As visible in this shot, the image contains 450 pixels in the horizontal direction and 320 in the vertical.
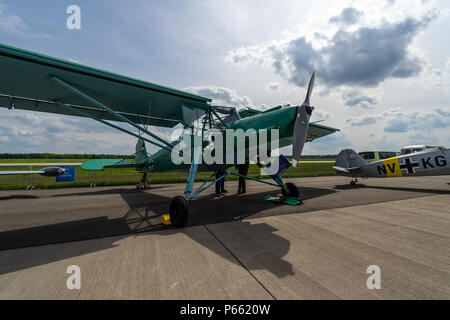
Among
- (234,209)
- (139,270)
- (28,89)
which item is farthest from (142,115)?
(139,270)

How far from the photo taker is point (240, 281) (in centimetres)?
204

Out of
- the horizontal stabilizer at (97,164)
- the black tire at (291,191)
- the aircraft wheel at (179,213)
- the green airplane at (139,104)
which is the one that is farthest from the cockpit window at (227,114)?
the horizontal stabilizer at (97,164)

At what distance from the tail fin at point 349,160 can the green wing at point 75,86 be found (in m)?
9.72

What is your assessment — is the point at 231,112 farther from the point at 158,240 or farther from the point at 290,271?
the point at 290,271

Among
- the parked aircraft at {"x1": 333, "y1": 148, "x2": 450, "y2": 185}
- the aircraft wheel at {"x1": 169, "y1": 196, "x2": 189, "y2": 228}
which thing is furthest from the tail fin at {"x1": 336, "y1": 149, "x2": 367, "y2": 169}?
the aircraft wheel at {"x1": 169, "y1": 196, "x2": 189, "y2": 228}

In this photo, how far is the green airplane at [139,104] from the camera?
12.4ft

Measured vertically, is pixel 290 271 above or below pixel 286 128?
below

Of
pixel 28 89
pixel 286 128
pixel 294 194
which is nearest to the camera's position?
pixel 286 128

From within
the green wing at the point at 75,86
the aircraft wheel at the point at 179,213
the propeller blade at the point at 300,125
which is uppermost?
the green wing at the point at 75,86

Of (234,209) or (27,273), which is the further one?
(234,209)

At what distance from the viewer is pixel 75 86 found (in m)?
4.58

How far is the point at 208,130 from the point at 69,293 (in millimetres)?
4264

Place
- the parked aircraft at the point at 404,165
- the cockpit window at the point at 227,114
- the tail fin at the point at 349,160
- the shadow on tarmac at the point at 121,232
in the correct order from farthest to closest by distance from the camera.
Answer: the tail fin at the point at 349,160 → the parked aircraft at the point at 404,165 → the cockpit window at the point at 227,114 → the shadow on tarmac at the point at 121,232

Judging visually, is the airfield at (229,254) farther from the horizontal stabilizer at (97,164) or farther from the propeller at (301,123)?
the horizontal stabilizer at (97,164)
